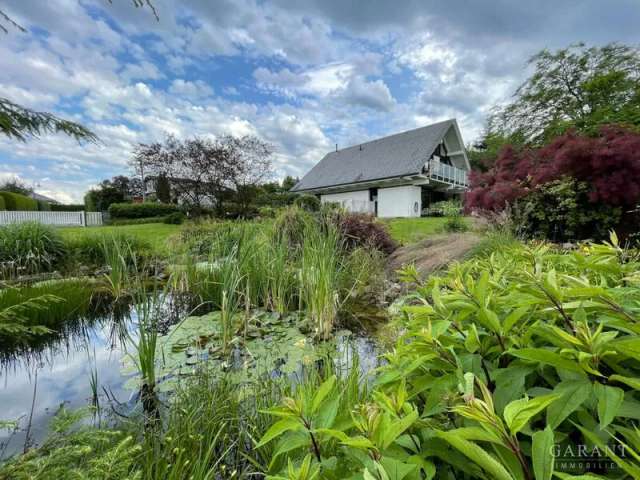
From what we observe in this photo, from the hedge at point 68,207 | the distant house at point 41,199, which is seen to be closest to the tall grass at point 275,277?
the hedge at point 68,207

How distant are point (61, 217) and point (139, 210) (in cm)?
430

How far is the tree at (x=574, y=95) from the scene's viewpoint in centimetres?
1262

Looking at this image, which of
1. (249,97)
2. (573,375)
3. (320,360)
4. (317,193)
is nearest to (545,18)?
(249,97)

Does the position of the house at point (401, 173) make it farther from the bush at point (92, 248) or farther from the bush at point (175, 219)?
the bush at point (92, 248)

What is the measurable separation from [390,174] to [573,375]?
1855 cm

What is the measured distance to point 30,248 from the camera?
586 centimetres

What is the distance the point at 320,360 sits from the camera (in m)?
2.59

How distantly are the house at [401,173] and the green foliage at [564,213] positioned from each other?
1057 centimetres

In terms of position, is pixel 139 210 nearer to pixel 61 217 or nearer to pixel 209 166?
pixel 61 217

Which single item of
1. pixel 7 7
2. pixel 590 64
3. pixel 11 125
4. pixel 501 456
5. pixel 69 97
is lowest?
pixel 501 456

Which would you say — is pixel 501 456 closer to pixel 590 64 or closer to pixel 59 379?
pixel 59 379

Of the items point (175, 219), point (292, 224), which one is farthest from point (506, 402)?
point (175, 219)

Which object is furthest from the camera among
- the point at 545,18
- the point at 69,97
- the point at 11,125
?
the point at 545,18

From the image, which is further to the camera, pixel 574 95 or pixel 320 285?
pixel 574 95
